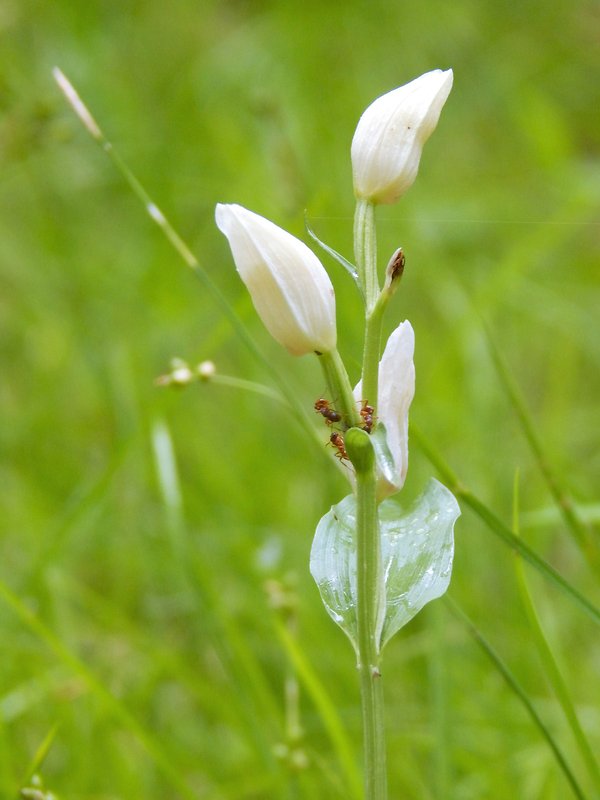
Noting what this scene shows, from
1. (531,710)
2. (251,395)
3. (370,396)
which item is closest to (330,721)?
(531,710)

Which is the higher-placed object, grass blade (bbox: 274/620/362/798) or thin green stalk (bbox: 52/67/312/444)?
thin green stalk (bbox: 52/67/312/444)

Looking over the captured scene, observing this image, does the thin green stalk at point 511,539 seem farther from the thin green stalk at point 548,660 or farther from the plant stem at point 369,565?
the plant stem at point 369,565

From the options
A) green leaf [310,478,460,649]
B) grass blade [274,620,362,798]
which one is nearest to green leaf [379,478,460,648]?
green leaf [310,478,460,649]

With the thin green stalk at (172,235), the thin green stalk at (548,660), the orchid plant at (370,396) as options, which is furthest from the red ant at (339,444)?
the thin green stalk at (172,235)

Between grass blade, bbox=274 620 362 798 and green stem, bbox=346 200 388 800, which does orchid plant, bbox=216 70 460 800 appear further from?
grass blade, bbox=274 620 362 798

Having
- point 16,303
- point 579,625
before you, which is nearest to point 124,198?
point 16,303
